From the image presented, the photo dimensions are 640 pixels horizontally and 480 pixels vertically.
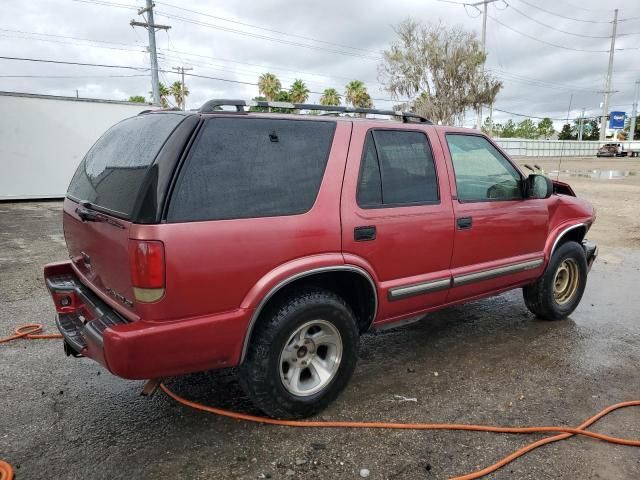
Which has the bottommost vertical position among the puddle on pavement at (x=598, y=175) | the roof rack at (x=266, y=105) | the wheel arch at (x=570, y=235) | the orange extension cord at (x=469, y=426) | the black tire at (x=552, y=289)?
the orange extension cord at (x=469, y=426)

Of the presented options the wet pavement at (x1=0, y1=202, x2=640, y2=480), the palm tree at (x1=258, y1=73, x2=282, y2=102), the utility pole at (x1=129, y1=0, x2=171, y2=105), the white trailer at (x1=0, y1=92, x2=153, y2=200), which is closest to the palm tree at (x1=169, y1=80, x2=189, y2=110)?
the palm tree at (x1=258, y1=73, x2=282, y2=102)

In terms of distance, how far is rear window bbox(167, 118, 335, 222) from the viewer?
2475mm

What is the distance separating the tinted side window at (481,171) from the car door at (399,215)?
8.3 inches

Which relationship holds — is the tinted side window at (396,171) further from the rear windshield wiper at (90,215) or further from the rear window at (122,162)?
the rear windshield wiper at (90,215)

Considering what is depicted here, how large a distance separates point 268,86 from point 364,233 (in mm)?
49626

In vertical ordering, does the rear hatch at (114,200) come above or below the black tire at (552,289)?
above

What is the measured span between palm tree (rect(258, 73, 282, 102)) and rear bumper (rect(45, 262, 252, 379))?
162 ft

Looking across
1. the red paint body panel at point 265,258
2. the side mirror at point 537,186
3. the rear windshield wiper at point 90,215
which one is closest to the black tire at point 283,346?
the red paint body panel at point 265,258

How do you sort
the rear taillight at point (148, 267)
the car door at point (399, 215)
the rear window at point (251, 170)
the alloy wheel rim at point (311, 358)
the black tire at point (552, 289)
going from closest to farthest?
1. the rear taillight at point (148, 267)
2. the rear window at point (251, 170)
3. the alloy wheel rim at point (311, 358)
4. the car door at point (399, 215)
5. the black tire at point (552, 289)

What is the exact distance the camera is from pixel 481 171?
Answer: 12.7 feet

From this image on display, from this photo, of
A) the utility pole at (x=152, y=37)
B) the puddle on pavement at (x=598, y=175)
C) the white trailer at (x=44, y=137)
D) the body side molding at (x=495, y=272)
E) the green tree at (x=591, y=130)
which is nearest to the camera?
the body side molding at (x=495, y=272)

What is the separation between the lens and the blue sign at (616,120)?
64312 mm

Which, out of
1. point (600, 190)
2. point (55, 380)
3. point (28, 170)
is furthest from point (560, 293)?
point (28, 170)

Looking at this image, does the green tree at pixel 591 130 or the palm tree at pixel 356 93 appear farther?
the green tree at pixel 591 130
